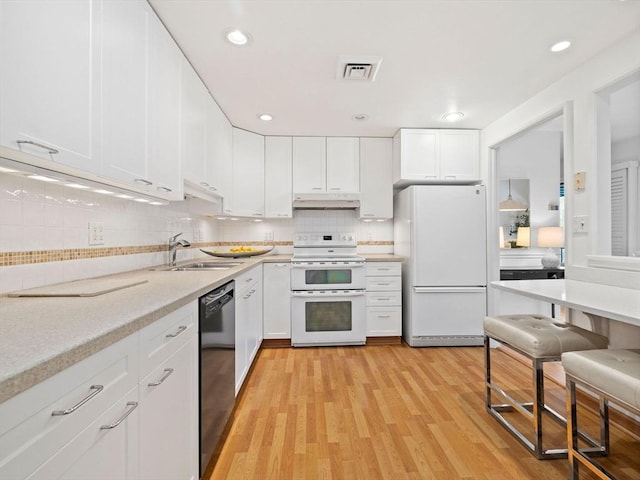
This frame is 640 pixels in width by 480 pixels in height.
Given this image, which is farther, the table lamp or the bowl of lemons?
the table lamp

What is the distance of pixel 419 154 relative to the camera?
132 inches

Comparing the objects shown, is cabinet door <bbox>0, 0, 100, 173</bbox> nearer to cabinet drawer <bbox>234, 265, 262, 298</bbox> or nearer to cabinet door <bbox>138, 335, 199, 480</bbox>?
cabinet door <bbox>138, 335, 199, 480</bbox>

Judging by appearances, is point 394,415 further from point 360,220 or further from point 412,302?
point 360,220

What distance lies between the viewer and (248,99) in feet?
8.64

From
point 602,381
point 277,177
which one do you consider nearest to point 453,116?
point 277,177

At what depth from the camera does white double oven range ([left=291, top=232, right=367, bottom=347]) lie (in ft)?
10.5

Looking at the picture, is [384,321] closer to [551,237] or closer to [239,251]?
[239,251]

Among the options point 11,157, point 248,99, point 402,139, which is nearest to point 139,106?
point 11,157

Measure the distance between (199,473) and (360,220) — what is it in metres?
3.06

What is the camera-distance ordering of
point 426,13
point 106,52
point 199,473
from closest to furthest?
point 106,52 → point 199,473 → point 426,13

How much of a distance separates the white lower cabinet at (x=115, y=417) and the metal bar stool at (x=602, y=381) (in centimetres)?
168

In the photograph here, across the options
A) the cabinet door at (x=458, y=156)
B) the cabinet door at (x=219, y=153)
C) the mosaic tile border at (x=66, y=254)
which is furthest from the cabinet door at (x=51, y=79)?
the cabinet door at (x=458, y=156)

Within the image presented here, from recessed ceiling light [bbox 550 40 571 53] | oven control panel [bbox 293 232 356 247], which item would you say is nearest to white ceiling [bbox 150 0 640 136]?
recessed ceiling light [bbox 550 40 571 53]

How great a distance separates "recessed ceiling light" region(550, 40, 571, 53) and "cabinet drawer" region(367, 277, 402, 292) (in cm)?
227
